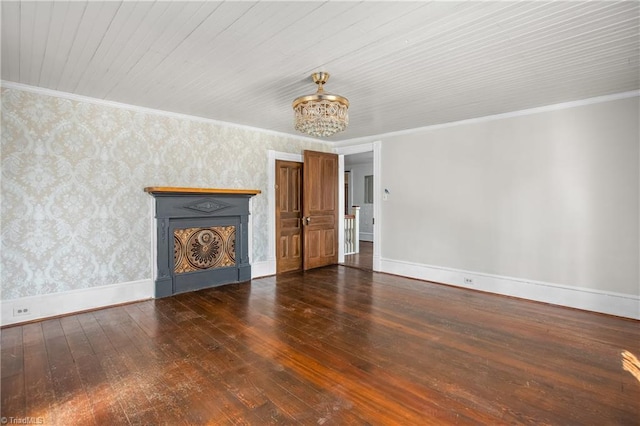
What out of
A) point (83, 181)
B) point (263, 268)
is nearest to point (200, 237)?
point (263, 268)

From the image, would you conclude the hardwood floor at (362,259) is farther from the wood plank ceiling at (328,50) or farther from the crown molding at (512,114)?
the wood plank ceiling at (328,50)

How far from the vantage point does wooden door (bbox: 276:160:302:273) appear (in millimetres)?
5727

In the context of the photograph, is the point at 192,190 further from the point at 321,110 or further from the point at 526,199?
the point at 526,199

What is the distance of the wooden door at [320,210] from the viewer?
583 cm

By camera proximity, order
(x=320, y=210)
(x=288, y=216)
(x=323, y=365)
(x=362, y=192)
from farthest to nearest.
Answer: (x=362, y=192)
(x=320, y=210)
(x=288, y=216)
(x=323, y=365)

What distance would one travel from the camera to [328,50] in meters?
2.53

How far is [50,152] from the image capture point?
3.54m

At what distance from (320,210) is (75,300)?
3.87 meters

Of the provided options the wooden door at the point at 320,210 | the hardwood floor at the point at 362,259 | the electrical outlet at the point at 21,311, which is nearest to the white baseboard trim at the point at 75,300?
the electrical outlet at the point at 21,311

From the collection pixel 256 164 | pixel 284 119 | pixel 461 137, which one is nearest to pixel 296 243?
pixel 256 164

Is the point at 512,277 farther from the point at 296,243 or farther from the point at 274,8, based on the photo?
the point at 274,8

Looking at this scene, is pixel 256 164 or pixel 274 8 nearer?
pixel 274 8

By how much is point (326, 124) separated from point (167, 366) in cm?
240

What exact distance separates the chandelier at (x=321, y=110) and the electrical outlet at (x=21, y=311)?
352cm
